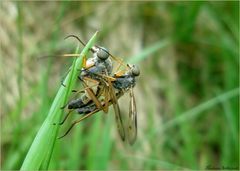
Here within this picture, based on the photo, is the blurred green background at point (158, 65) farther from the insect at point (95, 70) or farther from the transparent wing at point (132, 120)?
the insect at point (95, 70)

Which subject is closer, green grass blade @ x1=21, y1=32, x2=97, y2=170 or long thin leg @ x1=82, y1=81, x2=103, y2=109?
green grass blade @ x1=21, y1=32, x2=97, y2=170

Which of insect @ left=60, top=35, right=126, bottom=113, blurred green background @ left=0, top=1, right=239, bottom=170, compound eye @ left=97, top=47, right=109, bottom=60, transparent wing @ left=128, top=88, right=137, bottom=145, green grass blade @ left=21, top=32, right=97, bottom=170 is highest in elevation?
blurred green background @ left=0, top=1, right=239, bottom=170

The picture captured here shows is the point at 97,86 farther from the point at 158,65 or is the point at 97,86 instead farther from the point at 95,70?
the point at 158,65

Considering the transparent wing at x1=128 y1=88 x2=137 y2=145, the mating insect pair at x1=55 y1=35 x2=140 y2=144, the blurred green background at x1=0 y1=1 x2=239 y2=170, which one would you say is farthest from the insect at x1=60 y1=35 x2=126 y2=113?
the blurred green background at x1=0 y1=1 x2=239 y2=170

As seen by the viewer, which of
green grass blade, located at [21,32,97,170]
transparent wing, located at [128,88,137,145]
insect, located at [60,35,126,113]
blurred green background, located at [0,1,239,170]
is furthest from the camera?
blurred green background, located at [0,1,239,170]

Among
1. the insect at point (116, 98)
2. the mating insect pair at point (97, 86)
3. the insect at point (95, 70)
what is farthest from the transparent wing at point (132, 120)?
the insect at point (95, 70)

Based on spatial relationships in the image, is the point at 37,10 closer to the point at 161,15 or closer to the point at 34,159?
the point at 161,15

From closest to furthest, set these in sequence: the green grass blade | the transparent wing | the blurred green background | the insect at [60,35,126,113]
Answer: the green grass blade, the insect at [60,35,126,113], the transparent wing, the blurred green background

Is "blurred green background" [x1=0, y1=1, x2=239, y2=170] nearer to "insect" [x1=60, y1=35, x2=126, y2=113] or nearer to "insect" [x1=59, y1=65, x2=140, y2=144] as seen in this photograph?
"insect" [x1=59, y1=65, x2=140, y2=144]

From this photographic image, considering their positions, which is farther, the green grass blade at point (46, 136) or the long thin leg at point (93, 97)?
the long thin leg at point (93, 97)
